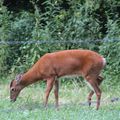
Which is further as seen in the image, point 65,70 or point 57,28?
point 57,28

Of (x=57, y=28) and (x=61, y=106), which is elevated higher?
(x=61, y=106)

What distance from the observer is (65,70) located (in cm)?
1218

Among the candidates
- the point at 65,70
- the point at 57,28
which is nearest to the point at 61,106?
the point at 65,70

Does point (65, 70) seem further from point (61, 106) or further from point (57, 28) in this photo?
point (57, 28)

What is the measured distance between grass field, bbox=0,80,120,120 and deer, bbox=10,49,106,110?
282 mm

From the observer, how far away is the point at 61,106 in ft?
39.7

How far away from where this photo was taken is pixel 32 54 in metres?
16.2

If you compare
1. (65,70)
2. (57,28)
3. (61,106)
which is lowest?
(57,28)

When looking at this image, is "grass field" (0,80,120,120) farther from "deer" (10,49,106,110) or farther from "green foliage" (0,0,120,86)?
"green foliage" (0,0,120,86)

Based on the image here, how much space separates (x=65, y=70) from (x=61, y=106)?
0.77 meters

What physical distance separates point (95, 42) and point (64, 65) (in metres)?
4.59

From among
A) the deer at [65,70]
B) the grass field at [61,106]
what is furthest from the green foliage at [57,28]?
the deer at [65,70]

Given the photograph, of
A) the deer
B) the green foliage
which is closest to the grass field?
the deer

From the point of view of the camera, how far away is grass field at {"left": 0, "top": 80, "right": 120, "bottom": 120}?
1039 cm
